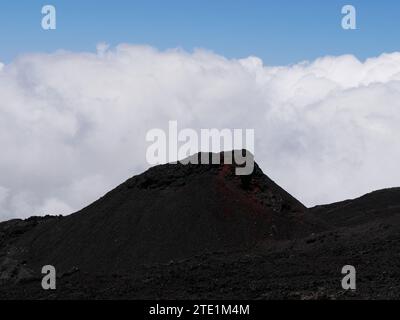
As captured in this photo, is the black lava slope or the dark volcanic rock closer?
the black lava slope

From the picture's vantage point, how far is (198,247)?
93.4 ft

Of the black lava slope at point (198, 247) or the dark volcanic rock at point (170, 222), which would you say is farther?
the dark volcanic rock at point (170, 222)

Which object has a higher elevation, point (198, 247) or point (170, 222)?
point (170, 222)

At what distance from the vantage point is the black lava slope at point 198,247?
22.2m

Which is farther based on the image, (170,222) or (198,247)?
(170,222)

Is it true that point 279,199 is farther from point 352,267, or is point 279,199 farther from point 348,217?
point 348,217

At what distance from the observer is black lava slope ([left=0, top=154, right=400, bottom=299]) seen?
22.2 metres

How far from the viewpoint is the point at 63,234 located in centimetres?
3347
